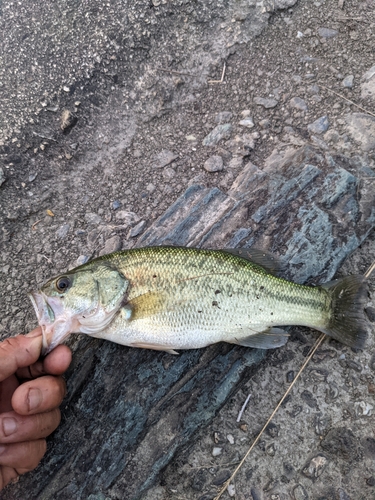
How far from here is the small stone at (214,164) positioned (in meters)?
4.38

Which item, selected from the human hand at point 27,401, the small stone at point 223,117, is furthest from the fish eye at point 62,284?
the small stone at point 223,117

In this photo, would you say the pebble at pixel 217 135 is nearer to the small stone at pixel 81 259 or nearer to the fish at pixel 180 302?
the fish at pixel 180 302

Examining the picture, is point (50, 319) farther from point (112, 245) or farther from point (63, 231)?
point (63, 231)

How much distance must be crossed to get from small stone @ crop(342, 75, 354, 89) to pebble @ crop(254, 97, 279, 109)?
31.2 inches

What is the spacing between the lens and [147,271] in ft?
10.5

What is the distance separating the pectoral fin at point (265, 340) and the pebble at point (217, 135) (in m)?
2.31

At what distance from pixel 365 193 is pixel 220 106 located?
1.96 m

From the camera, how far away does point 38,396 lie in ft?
9.59

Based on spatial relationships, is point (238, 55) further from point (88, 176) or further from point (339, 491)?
point (339, 491)

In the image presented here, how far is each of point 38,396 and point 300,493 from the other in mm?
2364

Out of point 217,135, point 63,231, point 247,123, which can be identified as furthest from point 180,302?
point 247,123

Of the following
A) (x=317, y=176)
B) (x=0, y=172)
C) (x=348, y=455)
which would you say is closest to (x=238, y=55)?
(x=317, y=176)

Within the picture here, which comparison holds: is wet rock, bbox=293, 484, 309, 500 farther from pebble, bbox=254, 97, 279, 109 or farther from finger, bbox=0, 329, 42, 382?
pebble, bbox=254, 97, 279, 109

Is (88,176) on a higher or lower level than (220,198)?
higher
